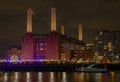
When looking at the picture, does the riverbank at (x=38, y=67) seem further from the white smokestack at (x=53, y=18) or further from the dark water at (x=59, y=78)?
the dark water at (x=59, y=78)

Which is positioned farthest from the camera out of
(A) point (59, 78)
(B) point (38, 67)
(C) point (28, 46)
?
(C) point (28, 46)

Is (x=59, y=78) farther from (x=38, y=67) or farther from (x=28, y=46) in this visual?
(x=28, y=46)

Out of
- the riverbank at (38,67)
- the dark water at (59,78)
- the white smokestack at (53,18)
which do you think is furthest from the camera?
the white smokestack at (53,18)

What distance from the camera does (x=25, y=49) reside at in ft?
652

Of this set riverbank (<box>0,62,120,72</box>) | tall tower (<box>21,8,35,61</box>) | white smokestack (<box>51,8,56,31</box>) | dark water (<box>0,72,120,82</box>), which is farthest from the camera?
tall tower (<box>21,8,35,61</box>)

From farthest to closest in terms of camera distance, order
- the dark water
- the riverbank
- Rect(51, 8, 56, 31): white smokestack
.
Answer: Rect(51, 8, 56, 31): white smokestack
the riverbank
the dark water

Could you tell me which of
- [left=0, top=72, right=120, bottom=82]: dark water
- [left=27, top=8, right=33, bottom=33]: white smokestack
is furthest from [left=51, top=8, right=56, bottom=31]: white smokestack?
[left=0, top=72, right=120, bottom=82]: dark water

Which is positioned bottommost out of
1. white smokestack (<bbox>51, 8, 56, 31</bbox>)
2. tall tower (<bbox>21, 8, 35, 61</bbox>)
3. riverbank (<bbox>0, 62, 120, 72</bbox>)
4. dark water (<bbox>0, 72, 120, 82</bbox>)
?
dark water (<bbox>0, 72, 120, 82</bbox>)

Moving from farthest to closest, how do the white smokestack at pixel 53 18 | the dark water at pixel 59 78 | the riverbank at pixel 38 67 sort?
the white smokestack at pixel 53 18 → the riverbank at pixel 38 67 → the dark water at pixel 59 78

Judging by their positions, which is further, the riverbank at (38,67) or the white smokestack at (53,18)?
the white smokestack at (53,18)

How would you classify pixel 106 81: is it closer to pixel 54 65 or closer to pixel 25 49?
pixel 54 65

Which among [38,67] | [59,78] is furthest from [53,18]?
[59,78]

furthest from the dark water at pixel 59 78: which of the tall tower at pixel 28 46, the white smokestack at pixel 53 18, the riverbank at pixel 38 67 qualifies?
the tall tower at pixel 28 46

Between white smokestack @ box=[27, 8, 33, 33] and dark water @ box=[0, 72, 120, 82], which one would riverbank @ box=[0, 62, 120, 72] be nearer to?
white smokestack @ box=[27, 8, 33, 33]
